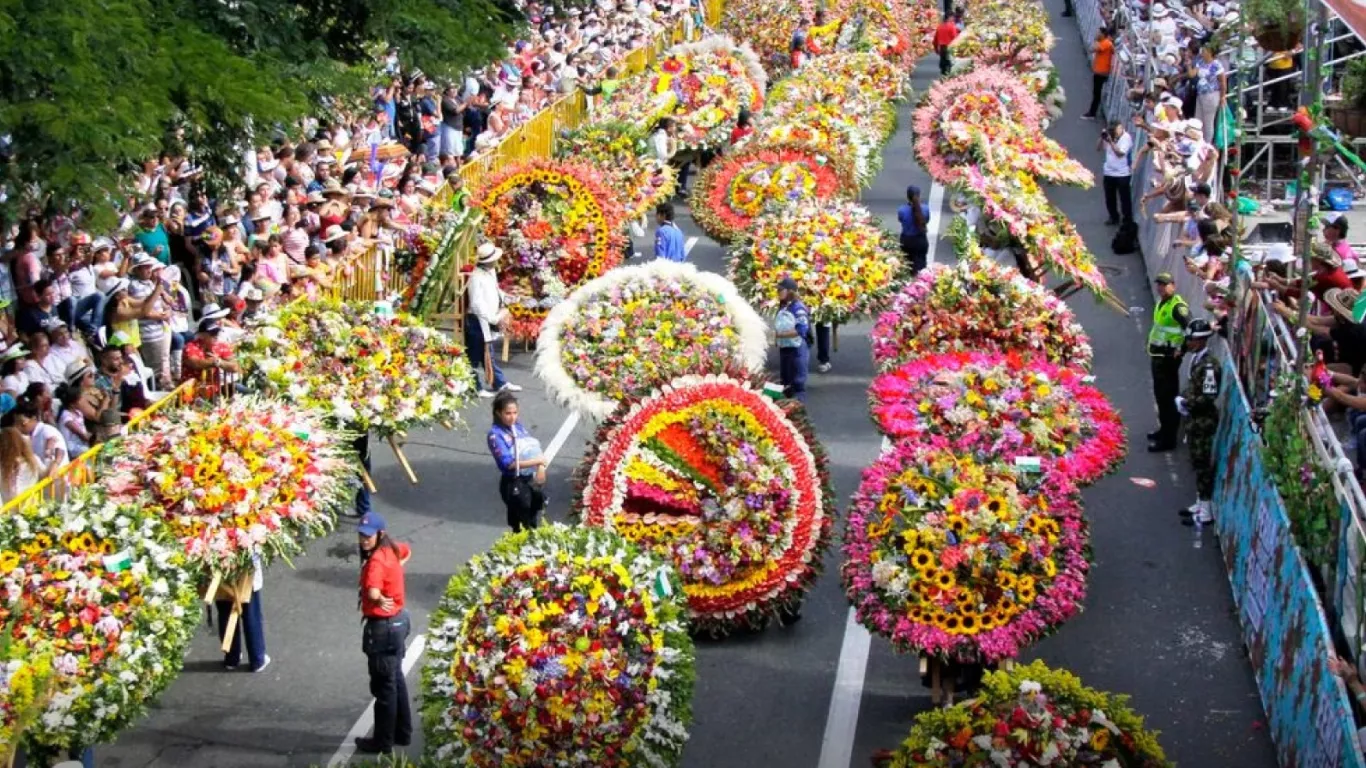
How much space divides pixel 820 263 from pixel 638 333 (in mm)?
3552

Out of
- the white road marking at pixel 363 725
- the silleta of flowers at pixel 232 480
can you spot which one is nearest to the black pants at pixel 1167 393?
the white road marking at pixel 363 725

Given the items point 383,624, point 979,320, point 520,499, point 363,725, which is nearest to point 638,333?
point 520,499

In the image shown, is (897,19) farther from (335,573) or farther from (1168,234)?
(335,573)

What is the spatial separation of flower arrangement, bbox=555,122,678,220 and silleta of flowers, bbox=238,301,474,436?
26.1 feet

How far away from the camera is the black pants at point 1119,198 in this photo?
2717 cm

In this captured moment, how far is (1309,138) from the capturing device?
50.8ft

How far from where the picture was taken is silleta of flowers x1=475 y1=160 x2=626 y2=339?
22.1 meters

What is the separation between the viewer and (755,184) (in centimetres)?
2403

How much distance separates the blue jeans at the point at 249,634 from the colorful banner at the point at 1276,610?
276 inches

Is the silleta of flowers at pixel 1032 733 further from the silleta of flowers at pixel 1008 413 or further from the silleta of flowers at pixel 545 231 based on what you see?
the silleta of flowers at pixel 545 231

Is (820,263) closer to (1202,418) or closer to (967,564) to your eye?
(1202,418)

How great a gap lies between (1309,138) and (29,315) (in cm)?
1094

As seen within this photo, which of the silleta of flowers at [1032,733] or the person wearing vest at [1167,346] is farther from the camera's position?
the person wearing vest at [1167,346]

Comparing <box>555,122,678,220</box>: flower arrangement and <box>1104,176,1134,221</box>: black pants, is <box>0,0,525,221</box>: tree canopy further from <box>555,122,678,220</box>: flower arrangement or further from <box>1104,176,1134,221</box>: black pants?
<box>1104,176,1134,221</box>: black pants
